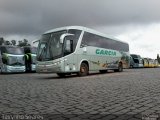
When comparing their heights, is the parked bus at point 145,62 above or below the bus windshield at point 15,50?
below

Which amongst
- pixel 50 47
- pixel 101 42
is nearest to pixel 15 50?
pixel 101 42

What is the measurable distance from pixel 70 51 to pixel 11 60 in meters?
10.4

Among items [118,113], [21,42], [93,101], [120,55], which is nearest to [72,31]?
[120,55]

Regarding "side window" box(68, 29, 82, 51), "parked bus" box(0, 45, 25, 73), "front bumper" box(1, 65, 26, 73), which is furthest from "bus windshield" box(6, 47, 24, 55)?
"side window" box(68, 29, 82, 51)

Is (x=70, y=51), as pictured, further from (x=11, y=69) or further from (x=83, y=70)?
(x=11, y=69)

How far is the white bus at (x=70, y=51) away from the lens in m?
18.6

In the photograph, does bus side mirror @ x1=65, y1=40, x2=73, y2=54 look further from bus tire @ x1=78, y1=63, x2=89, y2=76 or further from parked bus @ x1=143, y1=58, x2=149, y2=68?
parked bus @ x1=143, y1=58, x2=149, y2=68

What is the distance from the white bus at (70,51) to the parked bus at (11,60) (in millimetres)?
8082

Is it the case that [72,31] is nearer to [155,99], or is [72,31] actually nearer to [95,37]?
[95,37]

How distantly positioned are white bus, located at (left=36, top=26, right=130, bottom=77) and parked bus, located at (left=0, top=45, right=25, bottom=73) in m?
8.08

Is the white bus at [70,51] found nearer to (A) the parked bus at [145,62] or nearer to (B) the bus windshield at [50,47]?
(B) the bus windshield at [50,47]

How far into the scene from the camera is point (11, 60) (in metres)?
Answer: 27.8

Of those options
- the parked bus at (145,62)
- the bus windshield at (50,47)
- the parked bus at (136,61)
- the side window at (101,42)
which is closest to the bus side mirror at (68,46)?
the bus windshield at (50,47)

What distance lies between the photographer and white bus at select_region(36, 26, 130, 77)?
18594 mm
